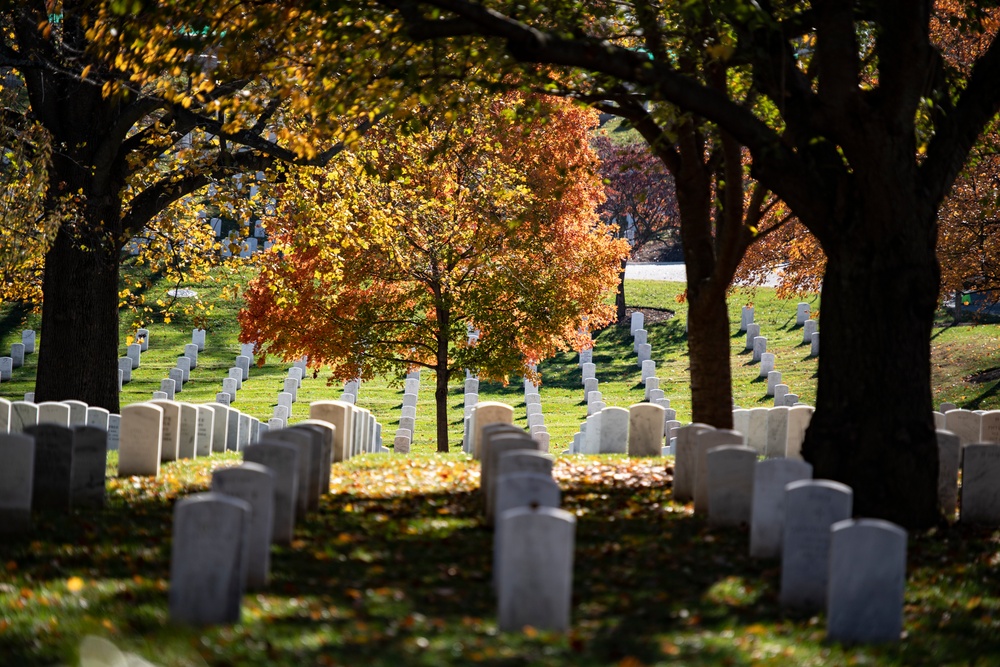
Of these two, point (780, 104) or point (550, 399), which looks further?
point (550, 399)

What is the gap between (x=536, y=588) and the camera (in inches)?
242

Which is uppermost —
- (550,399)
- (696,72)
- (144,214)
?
(696,72)

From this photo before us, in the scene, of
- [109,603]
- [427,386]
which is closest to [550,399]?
[427,386]

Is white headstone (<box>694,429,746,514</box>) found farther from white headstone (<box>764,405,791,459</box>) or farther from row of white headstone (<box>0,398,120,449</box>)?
row of white headstone (<box>0,398,120,449</box>)

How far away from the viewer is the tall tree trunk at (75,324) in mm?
16484

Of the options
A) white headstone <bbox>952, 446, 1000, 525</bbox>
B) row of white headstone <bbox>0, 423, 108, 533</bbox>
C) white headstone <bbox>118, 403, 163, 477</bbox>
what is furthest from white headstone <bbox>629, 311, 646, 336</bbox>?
row of white headstone <bbox>0, 423, 108, 533</bbox>

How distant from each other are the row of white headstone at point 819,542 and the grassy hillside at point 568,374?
14.7 metres

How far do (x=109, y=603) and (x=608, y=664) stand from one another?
2.90 metres

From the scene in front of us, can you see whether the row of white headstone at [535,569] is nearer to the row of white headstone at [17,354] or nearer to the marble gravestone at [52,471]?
the marble gravestone at [52,471]

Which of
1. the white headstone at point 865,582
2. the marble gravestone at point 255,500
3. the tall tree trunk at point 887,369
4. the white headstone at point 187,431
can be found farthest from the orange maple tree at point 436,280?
the white headstone at point 865,582

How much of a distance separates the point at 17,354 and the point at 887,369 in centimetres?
2942

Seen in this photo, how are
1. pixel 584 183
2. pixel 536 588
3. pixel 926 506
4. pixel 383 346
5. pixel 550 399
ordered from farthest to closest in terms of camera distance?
pixel 550 399, pixel 584 183, pixel 383 346, pixel 926 506, pixel 536 588

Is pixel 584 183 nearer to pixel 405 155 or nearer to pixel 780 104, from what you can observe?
pixel 405 155

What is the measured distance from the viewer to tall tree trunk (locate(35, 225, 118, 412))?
16.5 m
